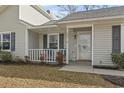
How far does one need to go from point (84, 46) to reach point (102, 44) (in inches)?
124

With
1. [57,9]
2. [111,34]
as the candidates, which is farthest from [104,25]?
[57,9]

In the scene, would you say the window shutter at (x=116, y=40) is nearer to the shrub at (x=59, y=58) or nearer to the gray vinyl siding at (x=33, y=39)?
the shrub at (x=59, y=58)

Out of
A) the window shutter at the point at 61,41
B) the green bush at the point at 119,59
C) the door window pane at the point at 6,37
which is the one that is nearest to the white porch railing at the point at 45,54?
the window shutter at the point at 61,41

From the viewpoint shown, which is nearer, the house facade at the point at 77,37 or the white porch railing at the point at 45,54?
the house facade at the point at 77,37

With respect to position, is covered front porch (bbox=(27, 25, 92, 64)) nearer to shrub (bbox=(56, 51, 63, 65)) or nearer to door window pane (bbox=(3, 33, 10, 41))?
shrub (bbox=(56, 51, 63, 65))

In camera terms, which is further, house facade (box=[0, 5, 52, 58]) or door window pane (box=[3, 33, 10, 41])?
door window pane (box=[3, 33, 10, 41])

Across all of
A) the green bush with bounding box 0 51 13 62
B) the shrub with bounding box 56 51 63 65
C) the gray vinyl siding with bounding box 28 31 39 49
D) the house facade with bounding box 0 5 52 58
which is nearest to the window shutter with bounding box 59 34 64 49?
the gray vinyl siding with bounding box 28 31 39 49

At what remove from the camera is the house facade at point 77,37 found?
11.6 meters

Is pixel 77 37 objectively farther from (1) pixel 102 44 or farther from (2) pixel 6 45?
(2) pixel 6 45

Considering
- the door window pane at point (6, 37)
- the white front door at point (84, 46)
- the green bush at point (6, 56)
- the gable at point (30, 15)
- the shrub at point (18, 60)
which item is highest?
the gable at point (30, 15)

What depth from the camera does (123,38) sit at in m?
11.3

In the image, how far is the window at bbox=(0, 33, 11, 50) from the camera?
1639cm

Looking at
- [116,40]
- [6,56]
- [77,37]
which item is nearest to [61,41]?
[77,37]
